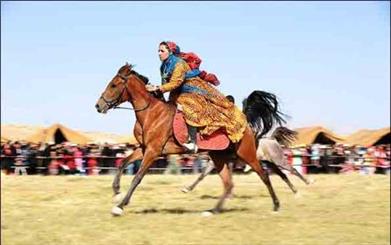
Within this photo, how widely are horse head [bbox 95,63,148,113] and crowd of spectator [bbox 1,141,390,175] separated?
28.1 feet

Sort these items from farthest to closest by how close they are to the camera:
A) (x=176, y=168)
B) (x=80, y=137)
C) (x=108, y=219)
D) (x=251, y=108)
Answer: (x=80, y=137) → (x=176, y=168) → (x=251, y=108) → (x=108, y=219)

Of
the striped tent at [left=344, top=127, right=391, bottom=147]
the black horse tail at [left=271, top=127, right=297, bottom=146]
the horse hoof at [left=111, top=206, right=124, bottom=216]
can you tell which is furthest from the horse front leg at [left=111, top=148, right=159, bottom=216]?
the striped tent at [left=344, top=127, right=391, bottom=147]

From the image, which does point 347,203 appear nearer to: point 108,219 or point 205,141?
point 205,141

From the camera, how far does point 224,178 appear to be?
1091 cm

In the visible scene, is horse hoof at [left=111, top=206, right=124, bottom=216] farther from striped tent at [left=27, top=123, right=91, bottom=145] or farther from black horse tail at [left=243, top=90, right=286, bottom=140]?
striped tent at [left=27, top=123, right=91, bottom=145]

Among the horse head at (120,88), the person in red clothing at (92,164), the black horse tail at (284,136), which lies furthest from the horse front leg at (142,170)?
the person in red clothing at (92,164)

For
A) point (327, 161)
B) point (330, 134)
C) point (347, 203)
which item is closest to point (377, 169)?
point (327, 161)

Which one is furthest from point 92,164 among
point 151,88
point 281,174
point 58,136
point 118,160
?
point 151,88

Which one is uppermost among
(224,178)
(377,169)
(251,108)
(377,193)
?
(251,108)

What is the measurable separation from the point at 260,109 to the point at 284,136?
11.7ft

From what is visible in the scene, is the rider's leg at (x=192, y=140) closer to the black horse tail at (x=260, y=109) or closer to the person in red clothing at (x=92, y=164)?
the black horse tail at (x=260, y=109)

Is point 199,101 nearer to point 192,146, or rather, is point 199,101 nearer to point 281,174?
point 192,146

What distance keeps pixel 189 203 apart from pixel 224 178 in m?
2.06

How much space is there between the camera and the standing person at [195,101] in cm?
983
